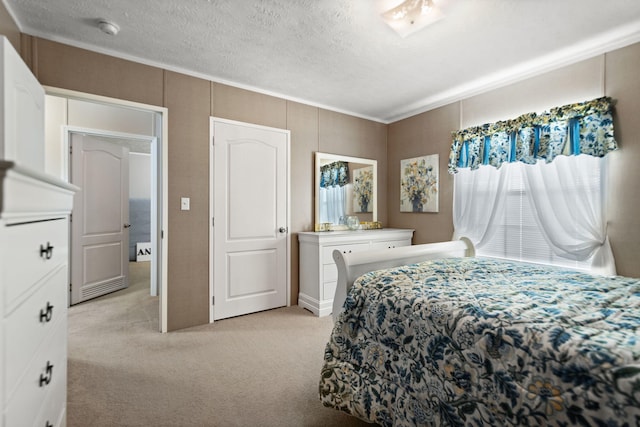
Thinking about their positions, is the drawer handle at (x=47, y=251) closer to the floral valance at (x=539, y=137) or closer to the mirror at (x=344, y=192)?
the mirror at (x=344, y=192)

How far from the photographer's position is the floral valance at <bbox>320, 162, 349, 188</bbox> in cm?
379

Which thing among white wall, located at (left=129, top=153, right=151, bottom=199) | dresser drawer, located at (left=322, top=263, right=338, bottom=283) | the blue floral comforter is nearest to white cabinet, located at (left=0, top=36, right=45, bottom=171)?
the blue floral comforter

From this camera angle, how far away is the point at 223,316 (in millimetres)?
3070

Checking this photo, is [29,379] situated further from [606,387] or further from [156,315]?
[156,315]

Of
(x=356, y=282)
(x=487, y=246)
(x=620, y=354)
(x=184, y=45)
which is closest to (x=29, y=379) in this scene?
(x=356, y=282)

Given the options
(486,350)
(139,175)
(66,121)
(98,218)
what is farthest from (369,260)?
(139,175)

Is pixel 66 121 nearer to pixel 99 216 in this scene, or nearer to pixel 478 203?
pixel 99 216

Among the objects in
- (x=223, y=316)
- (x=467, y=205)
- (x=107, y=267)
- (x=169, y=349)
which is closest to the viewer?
(x=169, y=349)

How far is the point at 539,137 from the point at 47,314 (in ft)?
11.7

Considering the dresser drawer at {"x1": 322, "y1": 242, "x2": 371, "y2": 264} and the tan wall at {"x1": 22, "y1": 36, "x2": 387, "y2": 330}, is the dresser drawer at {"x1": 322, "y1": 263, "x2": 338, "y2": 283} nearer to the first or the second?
the dresser drawer at {"x1": 322, "y1": 242, "x2": 371, "y2": 264}

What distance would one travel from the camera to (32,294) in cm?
92

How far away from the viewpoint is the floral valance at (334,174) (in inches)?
149

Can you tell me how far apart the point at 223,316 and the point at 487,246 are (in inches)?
114

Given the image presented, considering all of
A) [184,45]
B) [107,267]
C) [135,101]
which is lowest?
[107,267]
